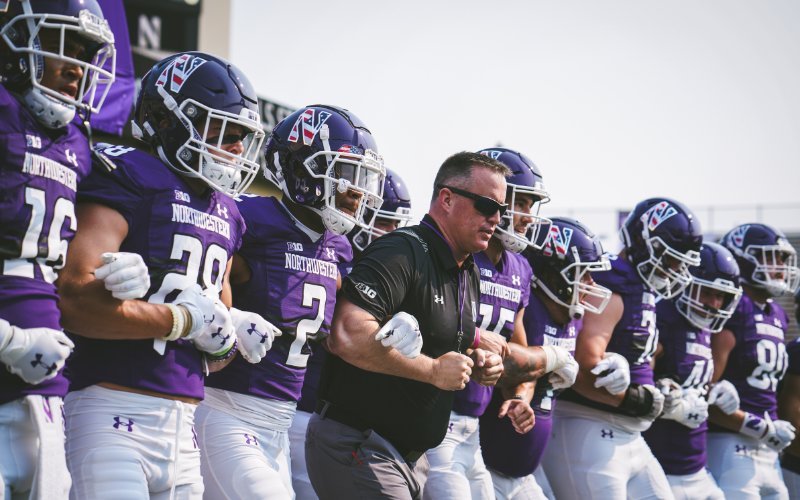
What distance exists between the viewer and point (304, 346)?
334 centimetres

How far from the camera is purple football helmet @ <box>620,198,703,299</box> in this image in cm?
573

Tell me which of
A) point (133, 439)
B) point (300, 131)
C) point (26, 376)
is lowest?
point (133, 439)

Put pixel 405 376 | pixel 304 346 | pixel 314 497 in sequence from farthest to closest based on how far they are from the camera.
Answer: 1. pixel 314 497
2. pixel 304 346
3. pixel 405 376

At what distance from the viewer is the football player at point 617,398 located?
5020mm

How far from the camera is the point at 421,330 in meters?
3.29

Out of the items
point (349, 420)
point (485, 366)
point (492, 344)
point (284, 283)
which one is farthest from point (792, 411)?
point (284, 283)

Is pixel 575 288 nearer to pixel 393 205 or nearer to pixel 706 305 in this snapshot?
pixel 393 205

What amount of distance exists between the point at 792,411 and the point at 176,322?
267 inches

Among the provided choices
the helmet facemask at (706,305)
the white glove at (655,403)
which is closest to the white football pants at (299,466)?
the white glove at (655,403)

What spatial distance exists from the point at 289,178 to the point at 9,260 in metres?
1.65

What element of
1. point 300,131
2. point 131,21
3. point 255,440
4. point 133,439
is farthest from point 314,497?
point 131,21

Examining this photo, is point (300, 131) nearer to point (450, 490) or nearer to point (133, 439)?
point (133, 439)

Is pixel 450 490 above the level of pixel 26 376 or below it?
below

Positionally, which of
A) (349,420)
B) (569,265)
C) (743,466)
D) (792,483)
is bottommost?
(792,483)
